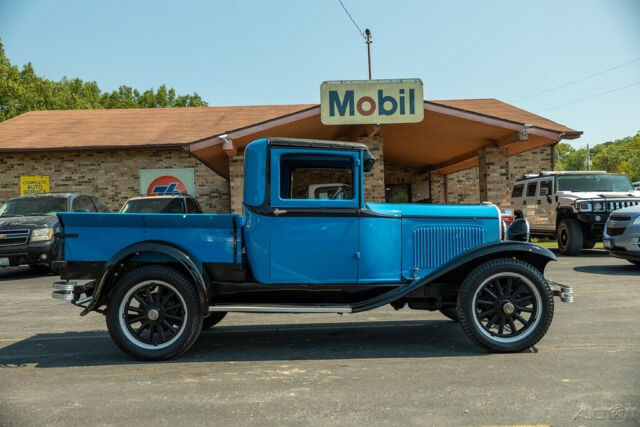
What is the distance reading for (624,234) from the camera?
914 centimetres

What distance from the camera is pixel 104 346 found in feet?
15.7

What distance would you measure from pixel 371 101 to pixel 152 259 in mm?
9338

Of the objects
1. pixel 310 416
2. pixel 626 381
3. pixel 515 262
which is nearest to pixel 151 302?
pixel 310 416

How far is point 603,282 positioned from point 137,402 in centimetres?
762

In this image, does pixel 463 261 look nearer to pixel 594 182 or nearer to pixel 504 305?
pixel 504 305

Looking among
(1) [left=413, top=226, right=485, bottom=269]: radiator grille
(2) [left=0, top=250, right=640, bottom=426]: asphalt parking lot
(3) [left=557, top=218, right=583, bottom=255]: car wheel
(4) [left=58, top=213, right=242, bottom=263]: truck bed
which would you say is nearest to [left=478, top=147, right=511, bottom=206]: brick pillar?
(3) [left=557, top=218, right=583, bottom=255]: car wheel

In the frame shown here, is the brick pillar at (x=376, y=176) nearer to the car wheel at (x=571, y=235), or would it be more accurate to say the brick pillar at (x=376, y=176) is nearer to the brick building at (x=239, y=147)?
the brick building at (x=239, y=147)

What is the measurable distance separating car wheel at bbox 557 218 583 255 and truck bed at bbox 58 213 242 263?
10.4m

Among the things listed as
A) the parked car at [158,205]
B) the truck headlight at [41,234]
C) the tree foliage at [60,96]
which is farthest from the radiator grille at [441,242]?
the tree foliage at [60,96]

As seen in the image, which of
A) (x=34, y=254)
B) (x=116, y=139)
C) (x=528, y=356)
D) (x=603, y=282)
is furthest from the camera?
(x=116, y=139)

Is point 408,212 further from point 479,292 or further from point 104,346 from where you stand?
point 104,346

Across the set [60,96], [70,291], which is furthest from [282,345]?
[60,96]

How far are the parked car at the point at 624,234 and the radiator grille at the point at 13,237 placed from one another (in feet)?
39.3

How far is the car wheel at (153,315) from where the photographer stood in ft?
13.8
